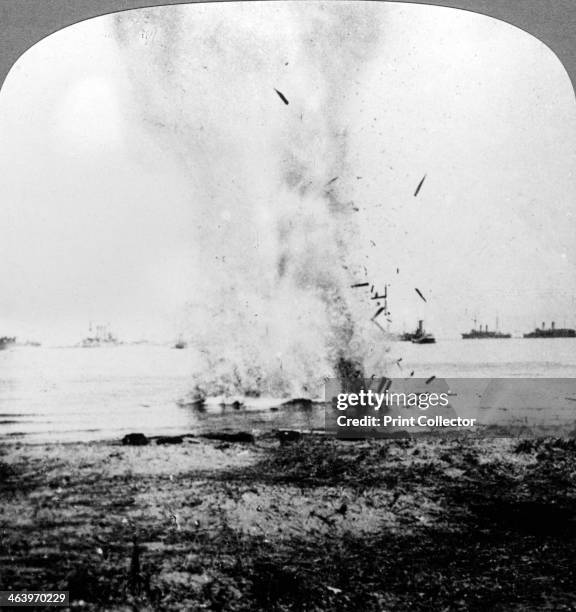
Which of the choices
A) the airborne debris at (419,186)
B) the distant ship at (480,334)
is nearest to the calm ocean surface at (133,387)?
the distant ship at (480,334)

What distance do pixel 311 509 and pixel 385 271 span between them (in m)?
0.54

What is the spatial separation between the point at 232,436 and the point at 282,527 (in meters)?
0.22

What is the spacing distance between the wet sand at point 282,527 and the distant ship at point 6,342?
0.22 meters

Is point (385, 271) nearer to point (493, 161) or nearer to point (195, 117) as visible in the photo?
point (493, 161)

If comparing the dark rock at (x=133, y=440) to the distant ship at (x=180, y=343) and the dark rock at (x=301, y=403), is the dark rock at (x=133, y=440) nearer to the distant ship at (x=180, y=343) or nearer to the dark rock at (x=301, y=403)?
the distant ship at (x=180, y=343)

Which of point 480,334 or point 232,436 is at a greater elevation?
point 480,334

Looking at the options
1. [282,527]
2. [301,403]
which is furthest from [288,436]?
[282,527]

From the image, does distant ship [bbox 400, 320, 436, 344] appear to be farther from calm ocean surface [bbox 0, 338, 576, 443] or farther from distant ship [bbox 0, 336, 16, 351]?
distant ship [bbox 0, 336, 16, 351]

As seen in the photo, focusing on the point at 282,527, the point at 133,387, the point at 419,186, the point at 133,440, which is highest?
the point at 419,186

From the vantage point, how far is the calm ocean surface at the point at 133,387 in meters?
1.62

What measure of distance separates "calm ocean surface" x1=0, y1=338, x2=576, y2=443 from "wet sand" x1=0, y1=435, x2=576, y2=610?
0.04 meters

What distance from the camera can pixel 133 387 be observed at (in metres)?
1.65

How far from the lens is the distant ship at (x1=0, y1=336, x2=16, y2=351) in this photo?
160 cm

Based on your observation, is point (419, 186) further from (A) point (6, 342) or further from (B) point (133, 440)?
(A) point (6, 342)
